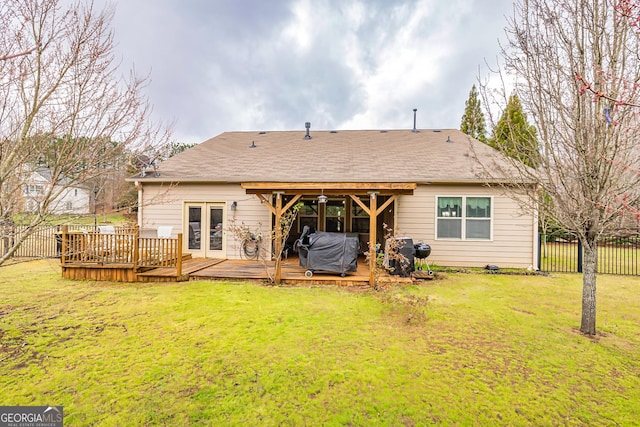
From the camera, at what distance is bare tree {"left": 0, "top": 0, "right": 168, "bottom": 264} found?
2.94 m

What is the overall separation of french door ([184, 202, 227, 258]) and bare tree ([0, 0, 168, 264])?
5.84m

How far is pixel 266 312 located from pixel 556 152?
16.2ft

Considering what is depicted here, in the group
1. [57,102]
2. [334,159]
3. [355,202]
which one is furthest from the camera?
[334,159]

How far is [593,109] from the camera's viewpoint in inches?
141

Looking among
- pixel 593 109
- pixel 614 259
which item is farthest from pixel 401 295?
pixel 614 259

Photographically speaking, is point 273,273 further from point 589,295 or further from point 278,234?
point 589,295

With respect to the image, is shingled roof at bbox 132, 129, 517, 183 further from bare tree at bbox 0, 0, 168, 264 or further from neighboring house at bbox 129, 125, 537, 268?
bare tree at bbox 0, 0, 168, 264

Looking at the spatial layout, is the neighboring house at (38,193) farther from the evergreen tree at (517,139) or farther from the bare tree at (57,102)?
the evergreen tree at (517,139)

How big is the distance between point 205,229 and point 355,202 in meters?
4.96

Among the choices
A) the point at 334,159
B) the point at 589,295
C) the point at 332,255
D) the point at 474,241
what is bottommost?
the point at 589,295

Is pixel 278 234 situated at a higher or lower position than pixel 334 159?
lower

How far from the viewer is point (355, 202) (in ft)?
31.0

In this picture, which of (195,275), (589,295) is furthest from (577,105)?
(195,275)

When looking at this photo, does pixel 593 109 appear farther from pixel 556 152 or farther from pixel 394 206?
pixel 394 206
